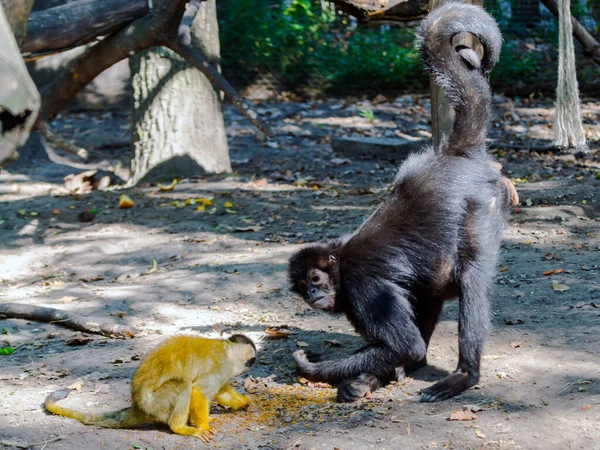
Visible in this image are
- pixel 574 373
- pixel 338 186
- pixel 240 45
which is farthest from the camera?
pixel 240 45

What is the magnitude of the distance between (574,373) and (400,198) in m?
1.46

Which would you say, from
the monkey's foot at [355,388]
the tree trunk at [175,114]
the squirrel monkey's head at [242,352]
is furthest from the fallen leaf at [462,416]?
the tree trunk at [175,114]

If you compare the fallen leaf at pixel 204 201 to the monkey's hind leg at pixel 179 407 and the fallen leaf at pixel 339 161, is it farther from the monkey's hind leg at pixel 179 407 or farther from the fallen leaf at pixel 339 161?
the monkey's hind leg at pixel 179 407

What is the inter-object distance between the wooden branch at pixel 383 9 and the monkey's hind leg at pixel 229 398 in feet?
12.8

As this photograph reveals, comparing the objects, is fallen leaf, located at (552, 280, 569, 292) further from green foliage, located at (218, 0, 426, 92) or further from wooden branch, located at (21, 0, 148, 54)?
green foliage, located at (218, 0, 426, 92)

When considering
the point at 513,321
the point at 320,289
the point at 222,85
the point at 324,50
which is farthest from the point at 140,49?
the point at 324,50

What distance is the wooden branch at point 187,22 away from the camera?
784cm

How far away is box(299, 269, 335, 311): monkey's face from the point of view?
15.7ft

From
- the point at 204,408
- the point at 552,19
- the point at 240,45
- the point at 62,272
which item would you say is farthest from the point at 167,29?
the point at 552,19

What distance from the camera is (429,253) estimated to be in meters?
4.72

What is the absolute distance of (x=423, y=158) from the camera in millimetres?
4969

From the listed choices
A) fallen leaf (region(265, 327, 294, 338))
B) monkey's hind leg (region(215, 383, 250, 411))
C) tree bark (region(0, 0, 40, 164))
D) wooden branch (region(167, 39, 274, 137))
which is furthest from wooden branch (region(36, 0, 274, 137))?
tree bark (region(0, 0, 40, 164))

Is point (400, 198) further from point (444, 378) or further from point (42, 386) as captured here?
point (42, 386)

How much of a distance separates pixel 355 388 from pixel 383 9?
12.5ft
